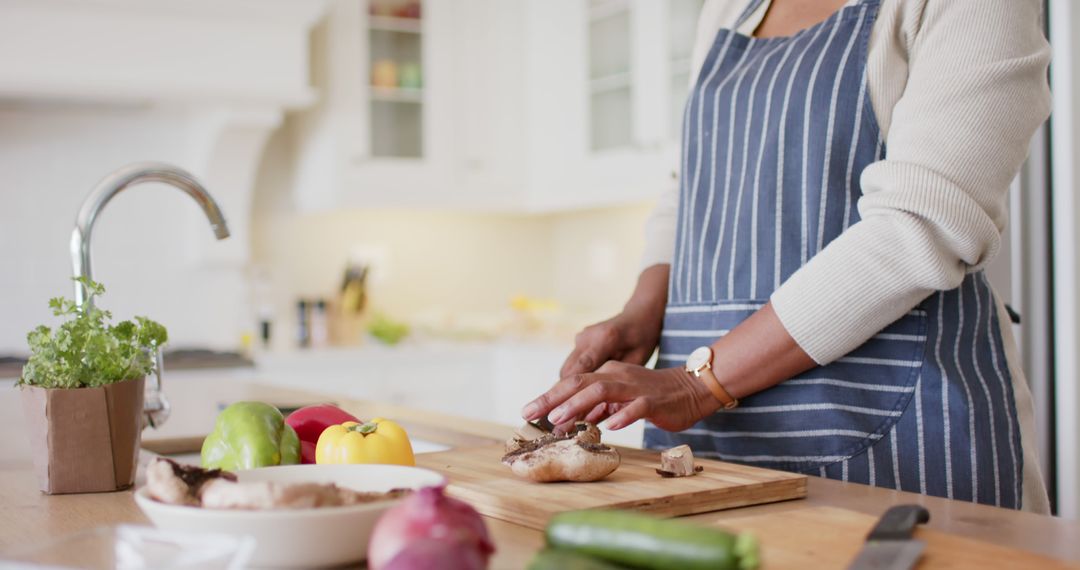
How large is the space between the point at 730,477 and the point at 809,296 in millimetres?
287

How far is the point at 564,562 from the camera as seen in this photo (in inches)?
23.5

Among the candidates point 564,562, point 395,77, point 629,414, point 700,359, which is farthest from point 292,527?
point 395,77

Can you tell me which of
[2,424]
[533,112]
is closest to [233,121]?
[533,112]

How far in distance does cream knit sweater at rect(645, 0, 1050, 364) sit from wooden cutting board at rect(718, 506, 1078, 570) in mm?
374

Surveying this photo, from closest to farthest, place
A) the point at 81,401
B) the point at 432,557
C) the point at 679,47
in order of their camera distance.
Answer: the point at 432,557
the point at 81,401
the point at 679,47

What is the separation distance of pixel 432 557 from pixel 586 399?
0.56 m

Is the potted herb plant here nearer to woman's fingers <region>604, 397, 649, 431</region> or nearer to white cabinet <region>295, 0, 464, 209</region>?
woman's fingers <region>604, 397, 649, 431</region>

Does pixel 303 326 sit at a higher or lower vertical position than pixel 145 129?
lower

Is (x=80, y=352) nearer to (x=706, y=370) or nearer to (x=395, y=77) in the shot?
(x=706, y=370)

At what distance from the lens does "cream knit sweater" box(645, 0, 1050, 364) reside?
44.2 inches

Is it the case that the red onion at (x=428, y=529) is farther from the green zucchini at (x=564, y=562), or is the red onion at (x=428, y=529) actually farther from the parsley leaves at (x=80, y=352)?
the parsley leaves at (x=80, y=352)

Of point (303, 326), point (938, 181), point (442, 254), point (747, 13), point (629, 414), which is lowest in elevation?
point (303, 326)

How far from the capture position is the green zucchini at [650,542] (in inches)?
23.5

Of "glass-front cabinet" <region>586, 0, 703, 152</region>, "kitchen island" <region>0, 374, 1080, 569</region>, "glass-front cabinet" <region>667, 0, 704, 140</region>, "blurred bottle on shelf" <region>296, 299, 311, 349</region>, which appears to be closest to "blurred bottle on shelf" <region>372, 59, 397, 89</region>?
"glass-front cabinet" <region>586, 0, 703, 152</region>
